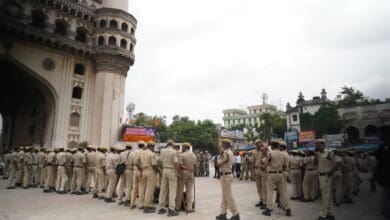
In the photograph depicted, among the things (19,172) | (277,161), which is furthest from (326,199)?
(19,172)

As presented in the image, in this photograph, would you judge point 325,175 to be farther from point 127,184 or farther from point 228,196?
point 127,184

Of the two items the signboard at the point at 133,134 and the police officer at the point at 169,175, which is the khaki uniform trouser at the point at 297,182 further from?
the signboard at the point at 133,134

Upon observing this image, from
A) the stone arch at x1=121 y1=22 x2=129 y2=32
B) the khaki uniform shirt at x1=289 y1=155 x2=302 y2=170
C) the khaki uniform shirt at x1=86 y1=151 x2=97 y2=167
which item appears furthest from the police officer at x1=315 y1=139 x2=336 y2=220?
the stone arch at x1=121 y1=22 x2=129 y2=32

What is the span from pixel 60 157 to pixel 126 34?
18.8m

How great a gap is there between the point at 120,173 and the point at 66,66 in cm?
2006

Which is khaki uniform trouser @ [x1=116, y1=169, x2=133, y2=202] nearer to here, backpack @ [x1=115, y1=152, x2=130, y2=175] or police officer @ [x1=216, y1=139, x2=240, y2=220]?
backpack @ [x1=115, y1=152, x2=130, y2=175]

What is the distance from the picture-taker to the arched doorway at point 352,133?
44.3 m

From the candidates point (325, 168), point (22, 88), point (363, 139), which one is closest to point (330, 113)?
point (363, 139)

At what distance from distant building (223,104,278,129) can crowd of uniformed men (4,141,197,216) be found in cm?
9769

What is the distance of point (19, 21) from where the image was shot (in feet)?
75.1

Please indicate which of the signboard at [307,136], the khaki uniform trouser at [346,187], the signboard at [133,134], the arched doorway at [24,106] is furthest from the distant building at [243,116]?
the khaki uniform trouser at [346,187]

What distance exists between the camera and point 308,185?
413 inches

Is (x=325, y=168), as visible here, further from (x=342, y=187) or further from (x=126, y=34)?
(x=126, y=34)

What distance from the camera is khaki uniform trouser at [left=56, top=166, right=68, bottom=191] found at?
1266 cm
